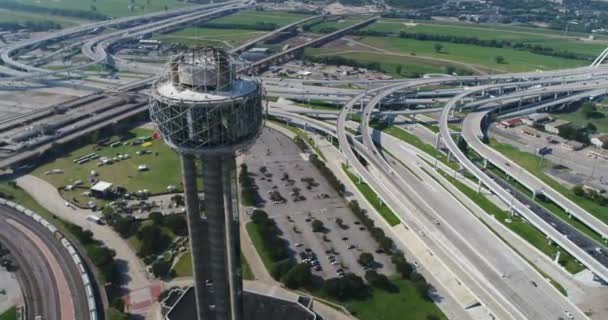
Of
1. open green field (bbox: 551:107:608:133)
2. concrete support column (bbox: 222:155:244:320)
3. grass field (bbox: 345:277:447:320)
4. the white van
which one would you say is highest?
concrete support column (bbox: 222:155:244:320)

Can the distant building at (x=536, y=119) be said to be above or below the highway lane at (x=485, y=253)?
above

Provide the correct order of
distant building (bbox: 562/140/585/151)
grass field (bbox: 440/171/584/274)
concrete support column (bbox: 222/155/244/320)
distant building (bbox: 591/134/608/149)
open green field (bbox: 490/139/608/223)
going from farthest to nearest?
1. distant building (bbox: 591/134/608/149)
2. distant building (bbox: 562/140/585/151)
3. open green field (bbox: 490/139/608/223)
4. grass field (bbox: 440/171/584/274)
5. concrete support column (bbox: 222/155/244/320)

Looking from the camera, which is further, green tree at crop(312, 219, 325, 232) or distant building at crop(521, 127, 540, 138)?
distant building at crop(521, 127, 540, 138)

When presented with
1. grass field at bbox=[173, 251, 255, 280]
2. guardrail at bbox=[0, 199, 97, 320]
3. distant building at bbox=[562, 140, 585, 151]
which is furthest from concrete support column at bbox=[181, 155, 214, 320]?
distant building at bbox=[562, 140, 585, 151]

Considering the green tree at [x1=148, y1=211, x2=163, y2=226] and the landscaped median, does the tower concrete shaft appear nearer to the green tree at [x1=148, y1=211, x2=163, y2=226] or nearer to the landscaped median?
the landscaped median

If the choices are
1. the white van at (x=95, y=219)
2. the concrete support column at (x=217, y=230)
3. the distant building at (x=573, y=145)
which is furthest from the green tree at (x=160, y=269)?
the distant building at (x=573, y=145)

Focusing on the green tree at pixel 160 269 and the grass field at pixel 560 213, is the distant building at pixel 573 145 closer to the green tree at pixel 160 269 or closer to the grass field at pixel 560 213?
the grass field at pixel 560 213

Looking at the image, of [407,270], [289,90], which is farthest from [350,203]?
[289,90]
